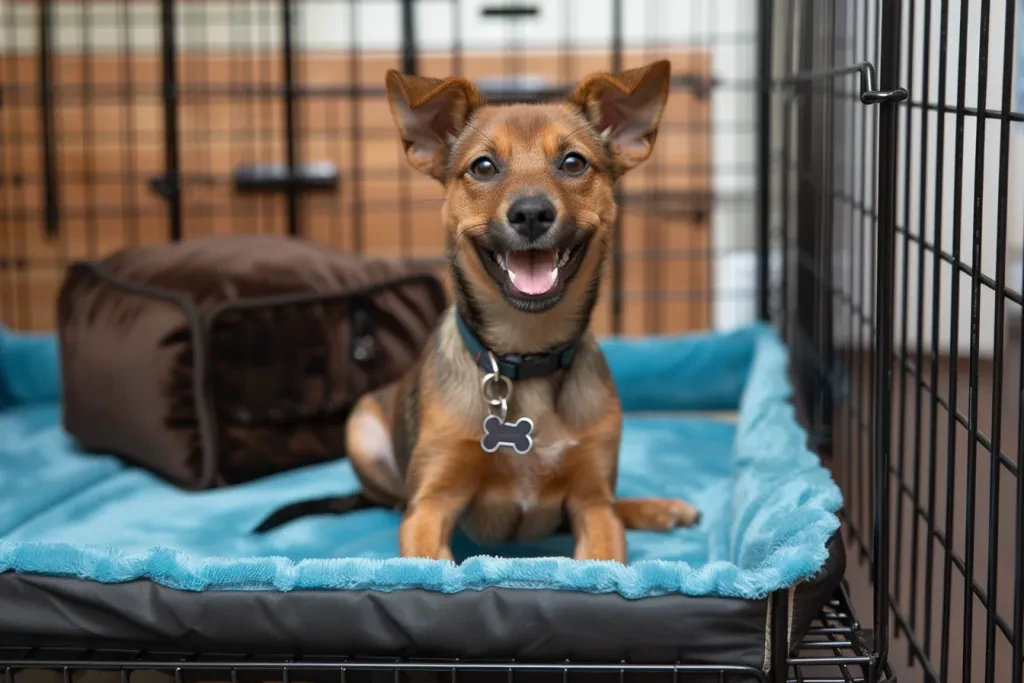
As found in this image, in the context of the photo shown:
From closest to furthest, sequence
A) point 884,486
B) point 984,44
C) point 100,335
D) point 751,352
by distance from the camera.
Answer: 1. point 984,44
2. point 884,486
3. point 100,335
4. point 751,352

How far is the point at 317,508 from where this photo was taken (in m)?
2.56

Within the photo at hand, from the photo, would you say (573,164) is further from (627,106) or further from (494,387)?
(494,387)

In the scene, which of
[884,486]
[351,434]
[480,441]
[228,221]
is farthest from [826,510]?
[228,221]

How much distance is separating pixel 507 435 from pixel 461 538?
458mm

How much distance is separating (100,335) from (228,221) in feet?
7.79

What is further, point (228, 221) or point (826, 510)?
point (228, 221)

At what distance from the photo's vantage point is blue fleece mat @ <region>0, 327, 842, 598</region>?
1.70 m

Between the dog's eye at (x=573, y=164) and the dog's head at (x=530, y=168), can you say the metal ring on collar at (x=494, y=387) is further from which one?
the dog's eye at (x=573, y=164)

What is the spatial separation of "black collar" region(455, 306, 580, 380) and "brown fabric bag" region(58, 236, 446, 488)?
2.96 feet

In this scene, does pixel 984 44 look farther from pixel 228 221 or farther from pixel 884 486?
pixel 228 221

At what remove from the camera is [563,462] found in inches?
84.9

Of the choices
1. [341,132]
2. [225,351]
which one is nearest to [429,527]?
[225,351]

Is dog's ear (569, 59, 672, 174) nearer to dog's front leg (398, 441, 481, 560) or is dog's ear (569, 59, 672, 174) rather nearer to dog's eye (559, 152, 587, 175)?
dog's eye (559, 152, 587, 175)

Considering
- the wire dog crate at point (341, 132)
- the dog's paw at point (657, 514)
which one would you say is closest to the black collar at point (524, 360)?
the dog's paw at point (657, 514)
